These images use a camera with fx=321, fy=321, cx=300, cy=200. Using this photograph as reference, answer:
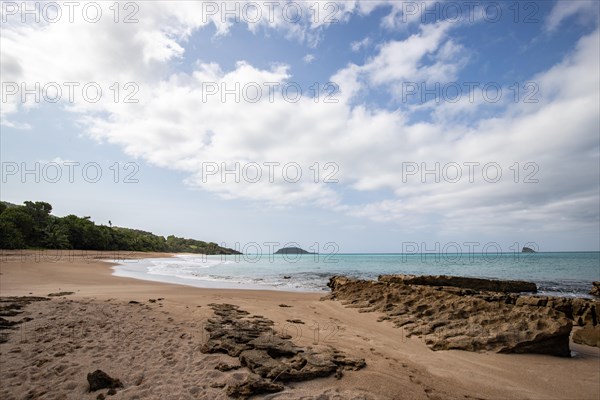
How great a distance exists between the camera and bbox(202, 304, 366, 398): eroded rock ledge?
194 inches

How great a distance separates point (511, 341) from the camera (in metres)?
7.43

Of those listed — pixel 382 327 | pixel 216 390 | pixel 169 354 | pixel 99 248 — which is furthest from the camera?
pixel 99 248

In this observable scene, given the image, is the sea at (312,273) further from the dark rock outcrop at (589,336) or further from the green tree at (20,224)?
the green tree at (20,224)

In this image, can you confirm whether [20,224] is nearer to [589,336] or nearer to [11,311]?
[11,311]

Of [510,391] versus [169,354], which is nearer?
[510,391]

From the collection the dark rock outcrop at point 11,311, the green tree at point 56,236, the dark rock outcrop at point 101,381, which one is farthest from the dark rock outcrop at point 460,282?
the green tree at point 56,236

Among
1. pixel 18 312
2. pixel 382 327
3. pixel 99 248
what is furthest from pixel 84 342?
pixel 99 248

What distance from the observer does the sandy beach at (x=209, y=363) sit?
4.94 metres

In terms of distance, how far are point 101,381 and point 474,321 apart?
8.59m

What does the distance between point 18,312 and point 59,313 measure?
98cm

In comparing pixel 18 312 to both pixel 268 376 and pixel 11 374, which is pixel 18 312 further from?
pixel 268 376

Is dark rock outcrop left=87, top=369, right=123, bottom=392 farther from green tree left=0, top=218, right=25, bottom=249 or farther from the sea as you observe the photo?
green tree left=0, top=218, right=25, bottom=249

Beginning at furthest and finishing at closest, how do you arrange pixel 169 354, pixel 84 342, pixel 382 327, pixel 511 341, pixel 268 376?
pixel 382 327
pixel 511 341
pixel 84 342
pixel 169 354
pixel 268 376

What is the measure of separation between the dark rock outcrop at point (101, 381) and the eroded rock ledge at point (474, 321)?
22.1 ft
